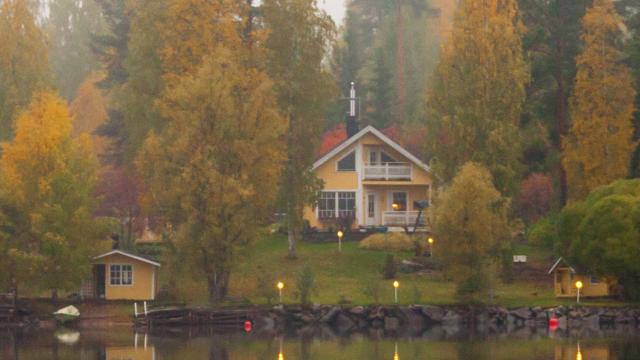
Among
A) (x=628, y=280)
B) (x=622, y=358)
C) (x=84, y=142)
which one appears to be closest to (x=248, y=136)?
(x=84, y=142)

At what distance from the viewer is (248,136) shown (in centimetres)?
6291

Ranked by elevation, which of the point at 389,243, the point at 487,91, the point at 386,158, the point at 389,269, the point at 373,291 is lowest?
the point at 373,291

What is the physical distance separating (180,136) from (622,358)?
944 inches

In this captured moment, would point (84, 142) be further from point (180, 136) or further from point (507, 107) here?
point (507, 107)

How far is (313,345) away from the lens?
52312 millimetres

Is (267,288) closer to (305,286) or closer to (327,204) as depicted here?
(305,286)

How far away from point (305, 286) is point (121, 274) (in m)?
9.96

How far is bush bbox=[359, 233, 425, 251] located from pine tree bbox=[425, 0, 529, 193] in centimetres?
658

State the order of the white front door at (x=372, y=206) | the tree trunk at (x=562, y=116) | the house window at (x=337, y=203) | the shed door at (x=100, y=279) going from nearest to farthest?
the shed door at (x=100, y=279) < the tree trunk at (x=562, y=116) < the house window at (x=337, y=203) < the white front door at (x=372, y=206)

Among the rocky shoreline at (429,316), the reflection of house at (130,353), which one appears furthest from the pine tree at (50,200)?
the reflection of house at (130,353)

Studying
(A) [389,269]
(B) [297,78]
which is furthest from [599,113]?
(B) [297,78]

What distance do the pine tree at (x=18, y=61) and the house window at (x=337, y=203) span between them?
1769cm

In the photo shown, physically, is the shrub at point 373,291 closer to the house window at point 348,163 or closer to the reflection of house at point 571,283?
Answer: the reflection of house at point 571,283

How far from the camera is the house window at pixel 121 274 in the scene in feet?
215
